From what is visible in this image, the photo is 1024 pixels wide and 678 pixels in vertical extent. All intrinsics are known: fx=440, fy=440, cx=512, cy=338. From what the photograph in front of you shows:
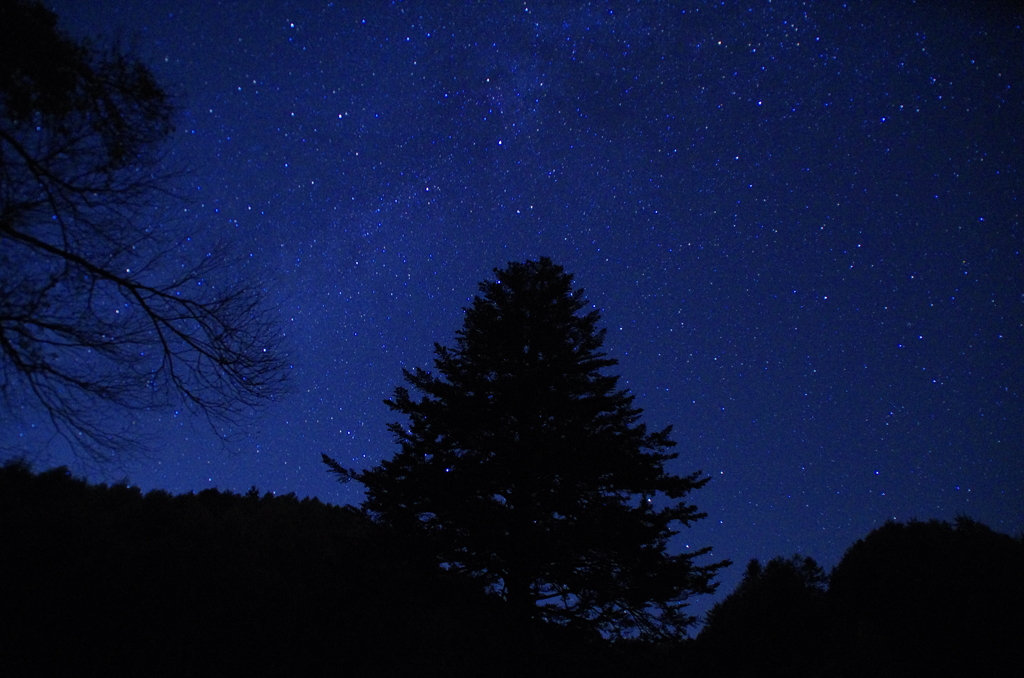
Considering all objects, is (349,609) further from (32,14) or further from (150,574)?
(32,14)

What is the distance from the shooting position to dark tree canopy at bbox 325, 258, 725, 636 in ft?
22.9

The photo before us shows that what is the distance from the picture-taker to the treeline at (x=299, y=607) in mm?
5570

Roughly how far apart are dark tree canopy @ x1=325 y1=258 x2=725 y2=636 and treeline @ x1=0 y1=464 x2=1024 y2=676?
505mm

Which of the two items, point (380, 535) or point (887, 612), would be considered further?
point (887, 612)

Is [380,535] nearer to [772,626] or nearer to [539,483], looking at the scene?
[539,483]

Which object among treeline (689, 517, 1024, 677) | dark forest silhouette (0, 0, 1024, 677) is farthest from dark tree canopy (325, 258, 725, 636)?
treeline (689, 517, 1024, 677)

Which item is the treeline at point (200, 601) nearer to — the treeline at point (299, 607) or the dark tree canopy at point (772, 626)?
the treeline at point (299, 607)

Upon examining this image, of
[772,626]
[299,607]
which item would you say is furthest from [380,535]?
[772,626]

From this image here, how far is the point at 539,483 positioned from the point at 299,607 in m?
4.72

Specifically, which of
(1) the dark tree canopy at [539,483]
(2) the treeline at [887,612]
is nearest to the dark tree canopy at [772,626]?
(2) the treeline at [887,612]

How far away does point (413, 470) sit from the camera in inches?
310

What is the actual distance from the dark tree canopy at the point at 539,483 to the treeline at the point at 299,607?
0.51 metres

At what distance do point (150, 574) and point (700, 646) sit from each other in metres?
18.3

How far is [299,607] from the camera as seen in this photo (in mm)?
7691
